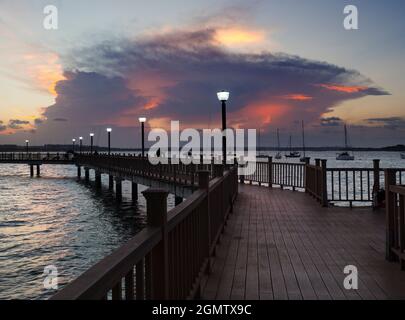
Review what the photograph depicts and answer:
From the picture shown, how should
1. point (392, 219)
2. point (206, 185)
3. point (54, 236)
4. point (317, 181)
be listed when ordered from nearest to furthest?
point (206, 185) → point (392, 219) → point (317, 181) → point (54, 236)

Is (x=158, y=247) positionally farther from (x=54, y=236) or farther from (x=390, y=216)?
(x=54, y=236)

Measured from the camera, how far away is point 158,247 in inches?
110

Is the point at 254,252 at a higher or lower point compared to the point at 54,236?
higher

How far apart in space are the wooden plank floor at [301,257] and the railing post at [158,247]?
205 cm

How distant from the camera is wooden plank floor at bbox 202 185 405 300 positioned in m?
4.86

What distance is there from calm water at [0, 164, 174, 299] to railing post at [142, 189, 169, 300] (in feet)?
25.7

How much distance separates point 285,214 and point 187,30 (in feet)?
60.6

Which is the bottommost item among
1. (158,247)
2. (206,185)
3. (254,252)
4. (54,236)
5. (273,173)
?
(54,236)

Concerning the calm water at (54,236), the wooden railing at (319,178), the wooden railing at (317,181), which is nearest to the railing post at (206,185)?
the wooden railing at (319,178)

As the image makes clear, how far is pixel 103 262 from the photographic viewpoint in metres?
1.91

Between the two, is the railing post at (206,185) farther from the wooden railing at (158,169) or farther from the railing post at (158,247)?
the wooden railing at (158,169)

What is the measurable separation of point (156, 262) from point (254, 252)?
4.32 m

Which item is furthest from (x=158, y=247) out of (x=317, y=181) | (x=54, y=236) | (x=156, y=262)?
(x=54, y=236)

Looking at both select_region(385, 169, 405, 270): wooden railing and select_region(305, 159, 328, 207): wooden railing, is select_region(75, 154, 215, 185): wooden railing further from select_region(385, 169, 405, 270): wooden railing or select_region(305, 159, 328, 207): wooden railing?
select_region(385, 169, 405, 270): wooden railing
